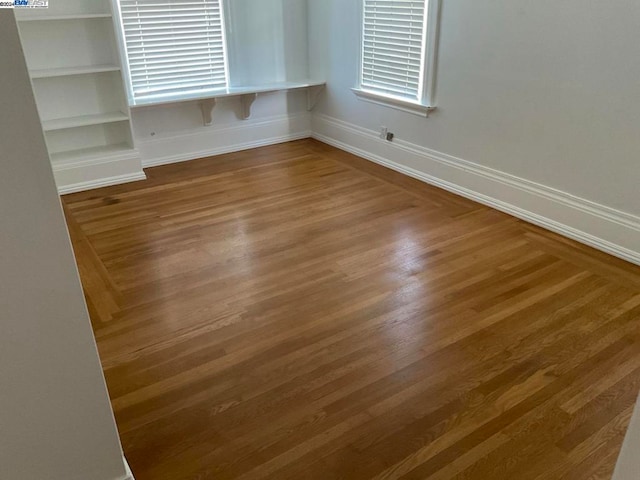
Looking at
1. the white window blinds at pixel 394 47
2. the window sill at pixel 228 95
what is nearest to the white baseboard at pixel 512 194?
the white window blinds at pixel 394 47

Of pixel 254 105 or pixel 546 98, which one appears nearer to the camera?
pixel 546 98

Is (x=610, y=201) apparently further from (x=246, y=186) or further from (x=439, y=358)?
(x=246, y=186)

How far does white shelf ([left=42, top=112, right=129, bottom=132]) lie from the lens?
4.11m

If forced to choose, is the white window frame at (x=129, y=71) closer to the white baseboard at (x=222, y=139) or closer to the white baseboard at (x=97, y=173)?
the white baseboard at (x=222, y=139)

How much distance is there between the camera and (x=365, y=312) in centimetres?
263

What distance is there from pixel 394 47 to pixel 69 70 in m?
2.54

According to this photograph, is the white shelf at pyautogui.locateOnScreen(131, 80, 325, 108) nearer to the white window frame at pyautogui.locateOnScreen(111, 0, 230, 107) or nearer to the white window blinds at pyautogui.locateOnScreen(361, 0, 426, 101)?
the white window frame at pyautogui.locateOnScreen(111, 0, 230, 107)

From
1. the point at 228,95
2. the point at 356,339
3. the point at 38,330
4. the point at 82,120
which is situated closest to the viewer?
the point at 38,330

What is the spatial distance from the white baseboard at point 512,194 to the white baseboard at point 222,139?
2.16ft

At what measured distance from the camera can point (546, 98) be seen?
332 centimetres

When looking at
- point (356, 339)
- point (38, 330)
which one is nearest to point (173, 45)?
point (356, 339)


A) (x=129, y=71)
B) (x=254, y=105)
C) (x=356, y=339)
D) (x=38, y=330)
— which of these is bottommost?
(x=356, y=339)

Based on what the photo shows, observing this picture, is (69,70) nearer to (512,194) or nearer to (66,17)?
(66,17)

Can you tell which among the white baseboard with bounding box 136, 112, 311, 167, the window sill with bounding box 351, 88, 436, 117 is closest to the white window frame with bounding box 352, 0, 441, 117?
the window sill with bounding box 351, 88, 436, 117
